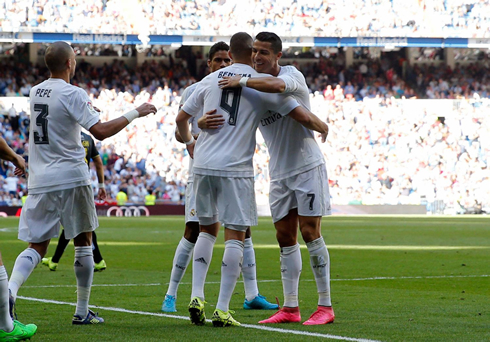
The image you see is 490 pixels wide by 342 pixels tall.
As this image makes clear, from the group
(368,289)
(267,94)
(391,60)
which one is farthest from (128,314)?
(391,60)

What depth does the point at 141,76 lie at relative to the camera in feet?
136

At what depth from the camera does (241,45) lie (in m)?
6.32

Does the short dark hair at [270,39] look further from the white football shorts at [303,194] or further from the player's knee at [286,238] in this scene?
the player's knee at [286,238]

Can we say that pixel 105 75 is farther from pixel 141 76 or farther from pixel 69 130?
pixel 69 130

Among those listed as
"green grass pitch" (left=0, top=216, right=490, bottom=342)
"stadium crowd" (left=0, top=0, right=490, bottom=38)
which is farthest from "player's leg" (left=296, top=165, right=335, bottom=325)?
"stadium crowd" (left=0, top=0, right=490, bottom=38)

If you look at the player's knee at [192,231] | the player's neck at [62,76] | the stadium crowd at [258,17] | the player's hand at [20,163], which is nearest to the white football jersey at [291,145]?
the player's knee at [192,231]

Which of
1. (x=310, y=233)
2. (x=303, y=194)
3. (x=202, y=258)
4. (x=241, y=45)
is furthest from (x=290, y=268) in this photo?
(x=241, y=45)

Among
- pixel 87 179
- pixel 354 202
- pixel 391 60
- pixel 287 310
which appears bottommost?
pixel 354 202

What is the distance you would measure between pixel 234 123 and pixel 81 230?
55.9 inches

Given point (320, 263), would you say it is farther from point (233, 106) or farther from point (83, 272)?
point (83, 272)

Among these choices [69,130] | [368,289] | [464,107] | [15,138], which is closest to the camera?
[69,130]

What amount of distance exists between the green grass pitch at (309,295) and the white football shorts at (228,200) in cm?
82

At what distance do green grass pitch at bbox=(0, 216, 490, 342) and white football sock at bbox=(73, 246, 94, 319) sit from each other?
194 millimetres

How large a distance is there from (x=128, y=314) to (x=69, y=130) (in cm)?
178
